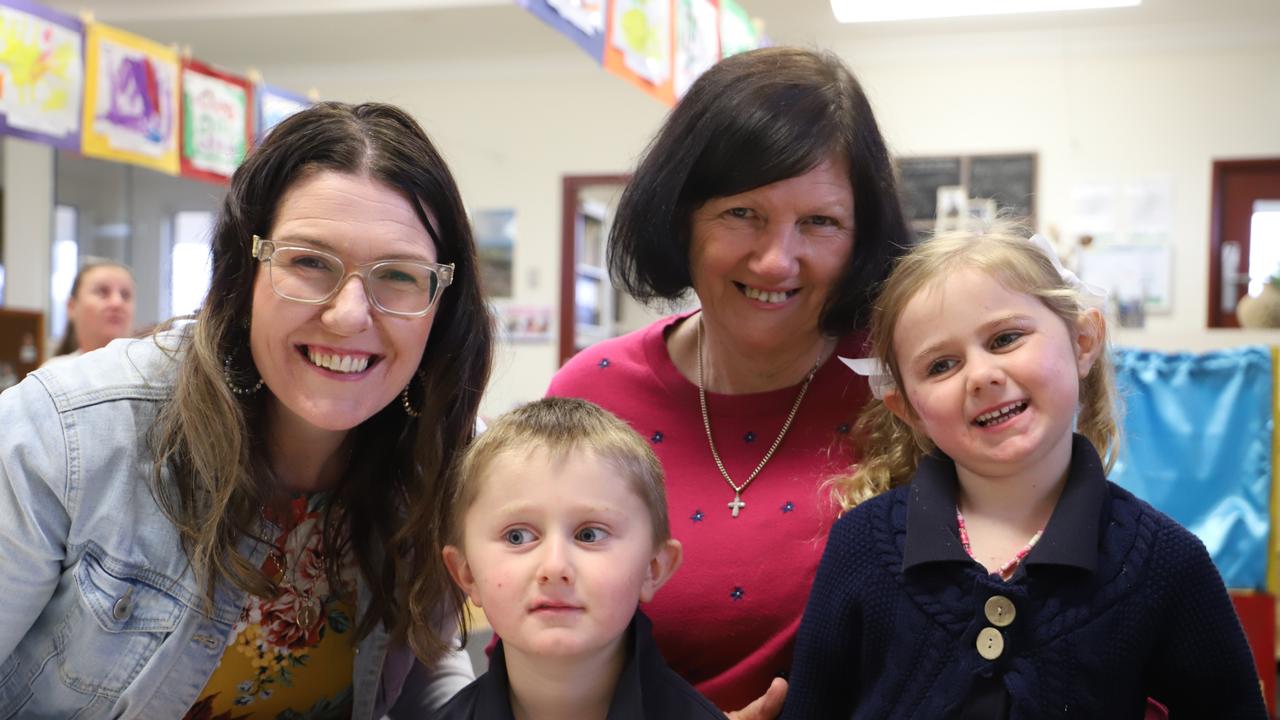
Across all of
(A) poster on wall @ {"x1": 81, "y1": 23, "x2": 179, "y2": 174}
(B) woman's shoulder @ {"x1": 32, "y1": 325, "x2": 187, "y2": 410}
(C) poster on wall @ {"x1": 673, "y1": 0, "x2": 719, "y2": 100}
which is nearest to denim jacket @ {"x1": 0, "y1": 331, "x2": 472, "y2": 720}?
(B) woman's shoulder @ {"x1": 32, "y1": 325, "x2": 187, "y2": 410}

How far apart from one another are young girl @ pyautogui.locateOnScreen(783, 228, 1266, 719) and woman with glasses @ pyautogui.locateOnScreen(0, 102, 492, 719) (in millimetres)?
652

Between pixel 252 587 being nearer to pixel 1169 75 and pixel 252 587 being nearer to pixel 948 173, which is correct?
pixel 948 173

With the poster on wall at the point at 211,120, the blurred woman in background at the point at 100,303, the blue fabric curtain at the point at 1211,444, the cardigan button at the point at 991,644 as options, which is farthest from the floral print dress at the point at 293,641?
the blurred woman in background at the point at 100,303

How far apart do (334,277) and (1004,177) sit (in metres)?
6.34

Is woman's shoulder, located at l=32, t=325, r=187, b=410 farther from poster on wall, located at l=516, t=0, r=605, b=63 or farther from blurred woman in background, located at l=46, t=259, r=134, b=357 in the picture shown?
blurred woman in background, located at l=46, t=259, r=134, b=357

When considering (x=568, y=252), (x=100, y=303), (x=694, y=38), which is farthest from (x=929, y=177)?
(x=100, y=303)

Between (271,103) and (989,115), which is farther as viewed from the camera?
(989,115)

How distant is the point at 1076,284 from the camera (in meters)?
1.55

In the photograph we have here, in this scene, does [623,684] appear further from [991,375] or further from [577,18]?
[577,18]

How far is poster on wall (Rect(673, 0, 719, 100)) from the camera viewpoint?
4.04 meters

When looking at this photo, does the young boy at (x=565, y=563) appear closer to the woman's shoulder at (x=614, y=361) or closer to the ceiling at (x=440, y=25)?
the woman's shoulder at (x=614, y=361)

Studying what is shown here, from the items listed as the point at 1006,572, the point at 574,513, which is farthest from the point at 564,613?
the point at 1006,572

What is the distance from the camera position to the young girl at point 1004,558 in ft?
4.42

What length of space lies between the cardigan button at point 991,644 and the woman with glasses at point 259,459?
80 centimetres
